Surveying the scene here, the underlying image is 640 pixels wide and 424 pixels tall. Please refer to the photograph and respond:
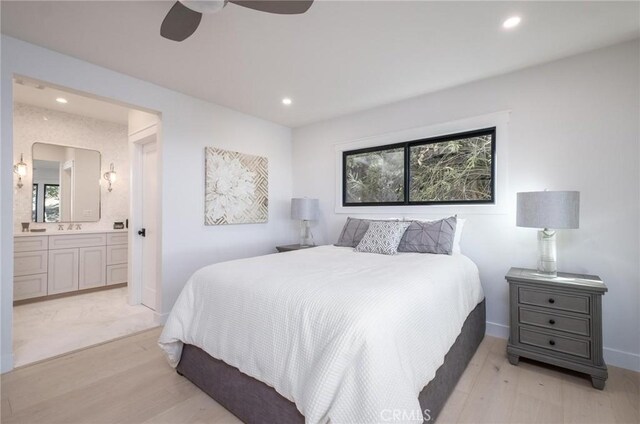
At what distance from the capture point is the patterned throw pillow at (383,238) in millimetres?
2739

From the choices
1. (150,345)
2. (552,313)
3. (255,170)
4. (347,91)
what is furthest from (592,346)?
(255,170)

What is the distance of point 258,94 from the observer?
128 inches

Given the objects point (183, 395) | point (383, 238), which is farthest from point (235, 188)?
point (183, 395)

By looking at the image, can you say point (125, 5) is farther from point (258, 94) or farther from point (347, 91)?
point (347, 91)

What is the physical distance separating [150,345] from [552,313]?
330cm

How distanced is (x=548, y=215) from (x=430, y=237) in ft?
Result: 2.94

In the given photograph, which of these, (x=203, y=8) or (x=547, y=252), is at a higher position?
(x=203, y=8)

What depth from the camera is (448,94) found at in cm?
308

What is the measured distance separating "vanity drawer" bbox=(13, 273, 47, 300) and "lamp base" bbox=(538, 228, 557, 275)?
5.66 meters

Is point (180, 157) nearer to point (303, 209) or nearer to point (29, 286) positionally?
point (303, 209)

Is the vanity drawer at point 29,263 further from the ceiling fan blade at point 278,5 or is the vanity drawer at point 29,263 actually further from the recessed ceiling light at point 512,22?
the recessed ceiling light at point 512,22

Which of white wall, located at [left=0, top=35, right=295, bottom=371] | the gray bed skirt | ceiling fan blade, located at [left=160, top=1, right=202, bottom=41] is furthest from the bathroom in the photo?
ceiling fan blade, located at [left=160, top=1, right=202, bottom=41]

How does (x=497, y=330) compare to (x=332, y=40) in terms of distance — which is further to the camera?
(x=497, y=330)

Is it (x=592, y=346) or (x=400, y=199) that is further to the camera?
(x=400, y=199)
